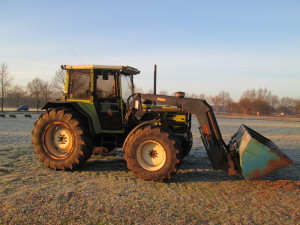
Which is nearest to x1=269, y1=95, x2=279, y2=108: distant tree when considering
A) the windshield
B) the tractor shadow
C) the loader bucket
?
the tractor shadow

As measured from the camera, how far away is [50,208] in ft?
13.2

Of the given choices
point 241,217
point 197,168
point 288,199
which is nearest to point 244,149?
point 288,199

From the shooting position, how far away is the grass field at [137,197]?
12.6 feet

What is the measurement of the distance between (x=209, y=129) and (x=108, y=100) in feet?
8.54

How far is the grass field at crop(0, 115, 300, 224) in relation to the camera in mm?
3836

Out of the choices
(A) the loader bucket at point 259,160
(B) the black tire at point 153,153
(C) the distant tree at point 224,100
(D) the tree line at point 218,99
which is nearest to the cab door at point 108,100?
(B) the black tire at point 153,153

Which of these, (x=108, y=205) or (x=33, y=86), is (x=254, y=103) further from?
(x=108, y=205)

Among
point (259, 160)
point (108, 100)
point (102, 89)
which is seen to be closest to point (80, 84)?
point (102, 89)

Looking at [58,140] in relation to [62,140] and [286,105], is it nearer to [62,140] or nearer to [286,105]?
[62,140]

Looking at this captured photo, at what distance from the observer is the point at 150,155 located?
5.76m

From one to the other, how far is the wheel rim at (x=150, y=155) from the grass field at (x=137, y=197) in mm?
417

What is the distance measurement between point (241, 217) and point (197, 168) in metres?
2.98

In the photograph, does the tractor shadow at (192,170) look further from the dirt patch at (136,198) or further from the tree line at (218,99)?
the tree line at (218,99)

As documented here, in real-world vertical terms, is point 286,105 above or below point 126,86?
above
